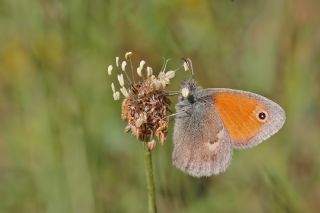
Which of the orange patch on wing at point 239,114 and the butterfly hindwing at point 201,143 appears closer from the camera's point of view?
the butterfly hindwing at point 201,143

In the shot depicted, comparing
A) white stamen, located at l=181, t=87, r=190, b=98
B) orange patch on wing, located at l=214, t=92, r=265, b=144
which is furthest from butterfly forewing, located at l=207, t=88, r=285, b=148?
white stamen, located at l=181, t=87, r=190, b=98

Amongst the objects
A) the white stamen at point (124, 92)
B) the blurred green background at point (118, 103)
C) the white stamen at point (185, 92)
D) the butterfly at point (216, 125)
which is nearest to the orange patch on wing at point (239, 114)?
the butterfly at point (216, 125)

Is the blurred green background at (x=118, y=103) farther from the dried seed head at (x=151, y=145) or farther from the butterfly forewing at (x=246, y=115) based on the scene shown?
the dried seed head at (x=151, y=145)

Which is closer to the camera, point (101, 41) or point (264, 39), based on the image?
point (101, 41)

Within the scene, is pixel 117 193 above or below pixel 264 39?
below

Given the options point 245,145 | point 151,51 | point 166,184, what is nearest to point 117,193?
point 166,184

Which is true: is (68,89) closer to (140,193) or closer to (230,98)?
(140,193)

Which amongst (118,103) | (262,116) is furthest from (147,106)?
(118,103)
